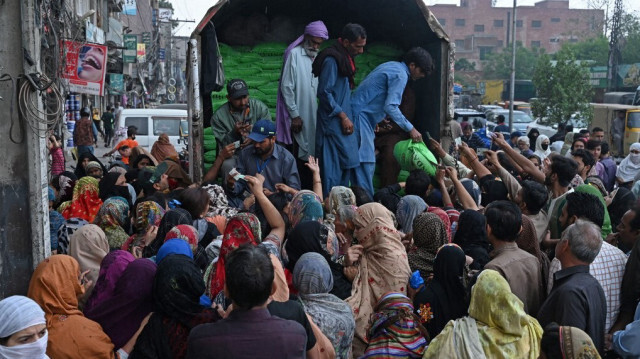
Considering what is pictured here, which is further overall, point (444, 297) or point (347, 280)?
point (347, 280)

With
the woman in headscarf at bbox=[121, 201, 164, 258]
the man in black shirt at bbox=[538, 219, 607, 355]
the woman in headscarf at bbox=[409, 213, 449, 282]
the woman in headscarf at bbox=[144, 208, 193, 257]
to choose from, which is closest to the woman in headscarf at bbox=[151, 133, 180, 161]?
the woman in headscarf at bbox=[121, 201, 164, 258]

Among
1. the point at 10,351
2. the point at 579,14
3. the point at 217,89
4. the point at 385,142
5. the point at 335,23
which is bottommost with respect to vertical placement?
the point at 10,351

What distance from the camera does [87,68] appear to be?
13.3m

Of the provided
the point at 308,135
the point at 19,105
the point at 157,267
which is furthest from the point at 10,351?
the point at 308,135

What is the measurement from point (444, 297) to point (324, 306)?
66 centimetres

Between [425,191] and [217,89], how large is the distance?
285 cm

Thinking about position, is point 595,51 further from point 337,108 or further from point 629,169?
point 337,108

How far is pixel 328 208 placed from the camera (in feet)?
17.3

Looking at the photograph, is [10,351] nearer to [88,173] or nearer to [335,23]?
[88,173]

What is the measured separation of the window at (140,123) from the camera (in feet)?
50.3

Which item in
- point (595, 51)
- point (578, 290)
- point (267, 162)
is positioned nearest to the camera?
point (578, 290)

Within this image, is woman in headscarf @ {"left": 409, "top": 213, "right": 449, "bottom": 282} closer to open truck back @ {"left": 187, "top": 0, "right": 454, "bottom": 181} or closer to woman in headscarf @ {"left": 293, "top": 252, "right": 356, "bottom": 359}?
woman in headscarf @ {"left": 293, "top": 252, "right": 356, "bottom": 359}

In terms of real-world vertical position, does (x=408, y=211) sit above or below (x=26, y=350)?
above

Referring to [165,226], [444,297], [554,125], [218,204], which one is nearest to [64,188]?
[218,204]
